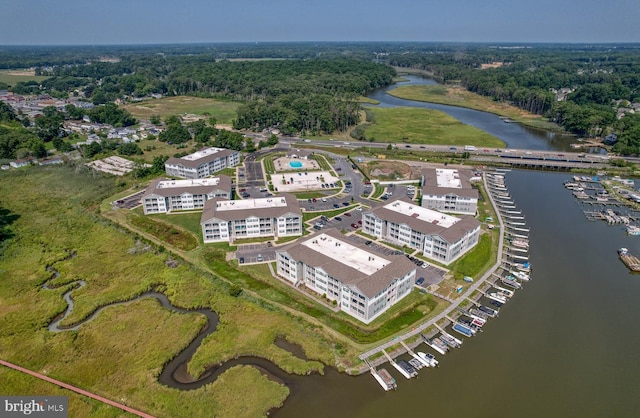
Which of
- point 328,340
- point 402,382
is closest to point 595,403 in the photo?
point 402,382

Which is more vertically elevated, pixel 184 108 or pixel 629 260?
pixel 184 108

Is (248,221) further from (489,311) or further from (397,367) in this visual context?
(489,311)

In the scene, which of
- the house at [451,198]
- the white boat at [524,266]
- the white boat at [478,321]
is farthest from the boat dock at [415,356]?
the house at [451,198]

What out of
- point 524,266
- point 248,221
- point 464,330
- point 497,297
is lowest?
point 464,330

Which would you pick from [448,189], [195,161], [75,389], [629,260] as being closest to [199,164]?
[195,161]

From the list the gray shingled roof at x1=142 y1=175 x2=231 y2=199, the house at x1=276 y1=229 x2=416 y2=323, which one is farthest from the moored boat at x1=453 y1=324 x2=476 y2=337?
the gray shingled roof at x1=142 y1=175 x2=231 y2=199

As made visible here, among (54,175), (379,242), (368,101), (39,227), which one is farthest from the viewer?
(368,101)

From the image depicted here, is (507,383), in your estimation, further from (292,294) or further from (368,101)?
(368,101)

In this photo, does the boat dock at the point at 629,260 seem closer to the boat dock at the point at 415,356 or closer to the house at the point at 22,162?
the boat dock at the point at 415,356

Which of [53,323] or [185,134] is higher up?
[185,134]
